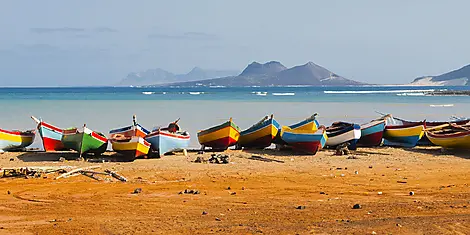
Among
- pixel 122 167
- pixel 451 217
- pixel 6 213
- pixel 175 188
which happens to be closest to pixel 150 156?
pixel 122 167

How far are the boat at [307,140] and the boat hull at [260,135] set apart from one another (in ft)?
2.56

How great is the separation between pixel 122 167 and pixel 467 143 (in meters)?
9.69

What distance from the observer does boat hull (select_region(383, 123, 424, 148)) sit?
57.0 feet

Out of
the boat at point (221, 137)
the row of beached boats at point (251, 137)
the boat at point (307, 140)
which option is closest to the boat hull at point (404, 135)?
the row of beached boats at point (251, 137)

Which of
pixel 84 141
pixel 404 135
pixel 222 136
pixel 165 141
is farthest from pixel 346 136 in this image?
pixel 84 141

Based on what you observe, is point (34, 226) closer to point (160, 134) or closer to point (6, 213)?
point (6, 213)

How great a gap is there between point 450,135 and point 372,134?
2.28 m

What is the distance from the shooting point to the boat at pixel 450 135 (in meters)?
16.0

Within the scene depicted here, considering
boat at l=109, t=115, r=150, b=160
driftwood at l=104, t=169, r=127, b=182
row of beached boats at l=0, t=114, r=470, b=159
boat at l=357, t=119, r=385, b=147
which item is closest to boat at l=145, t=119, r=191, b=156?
row of beached boats at l=0, t=114, r=470, b=159

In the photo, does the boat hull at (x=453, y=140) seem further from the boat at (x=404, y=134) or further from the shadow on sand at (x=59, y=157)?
the shadow on sand at (x=59, y=157)

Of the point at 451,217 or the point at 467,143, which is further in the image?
the point at 467,143

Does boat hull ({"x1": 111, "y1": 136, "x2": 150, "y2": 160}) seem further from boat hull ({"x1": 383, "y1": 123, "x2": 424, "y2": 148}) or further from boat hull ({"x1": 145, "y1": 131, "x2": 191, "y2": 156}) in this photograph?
Result: boat hull ({"x1": 383, "y1": 123, "x2": 424, "y2": 148})

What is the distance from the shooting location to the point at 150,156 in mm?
14930

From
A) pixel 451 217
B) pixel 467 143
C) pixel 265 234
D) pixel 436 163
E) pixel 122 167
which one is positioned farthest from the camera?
pixel 467 143
